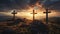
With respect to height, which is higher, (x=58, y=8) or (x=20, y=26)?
(x=58, y=8)

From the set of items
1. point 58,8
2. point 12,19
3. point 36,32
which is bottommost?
point 36,32

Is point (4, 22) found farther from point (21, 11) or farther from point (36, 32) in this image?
point (36, 32)

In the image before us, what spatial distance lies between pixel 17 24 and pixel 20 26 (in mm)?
363

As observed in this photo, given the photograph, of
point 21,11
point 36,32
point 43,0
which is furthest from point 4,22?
point 43,0

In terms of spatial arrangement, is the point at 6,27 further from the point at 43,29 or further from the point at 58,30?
the point at 58,30

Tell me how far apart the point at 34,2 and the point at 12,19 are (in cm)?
240

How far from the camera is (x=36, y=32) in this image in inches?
477

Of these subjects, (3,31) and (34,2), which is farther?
(34,2)

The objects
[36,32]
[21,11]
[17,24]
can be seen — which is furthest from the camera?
[21,11]

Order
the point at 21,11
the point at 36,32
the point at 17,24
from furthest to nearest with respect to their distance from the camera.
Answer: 1. the point at 21,11
2. the point at 17,24
3. the point at 36,32

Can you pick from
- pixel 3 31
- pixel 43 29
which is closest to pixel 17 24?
pixel 3 31

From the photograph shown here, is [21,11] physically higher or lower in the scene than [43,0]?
lower

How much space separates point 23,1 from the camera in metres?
14.2

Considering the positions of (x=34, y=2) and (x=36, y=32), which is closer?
(x=36, y=32)
